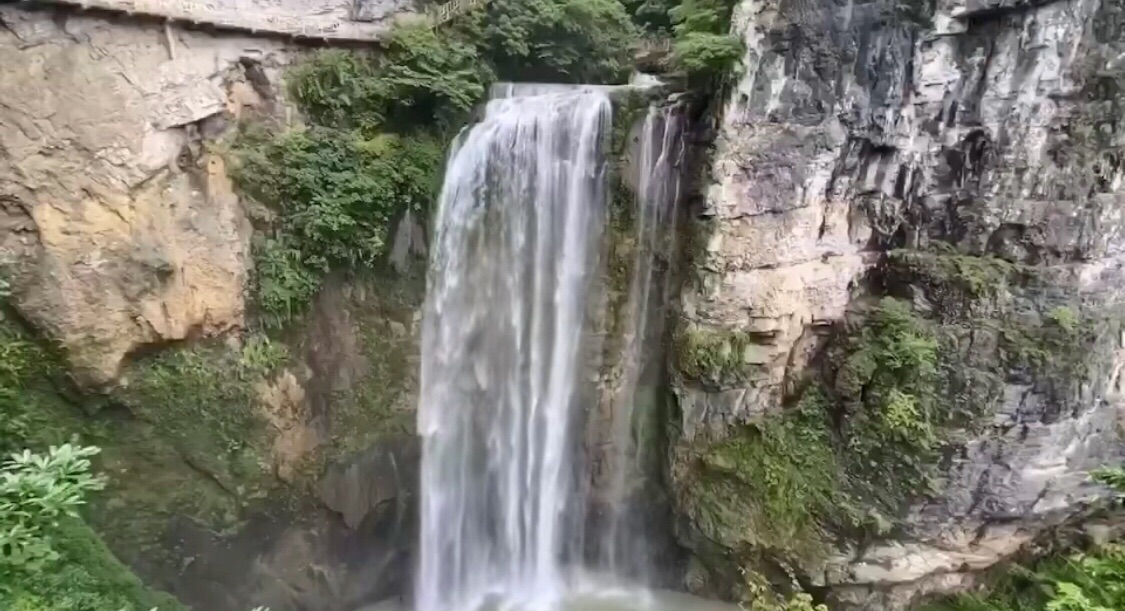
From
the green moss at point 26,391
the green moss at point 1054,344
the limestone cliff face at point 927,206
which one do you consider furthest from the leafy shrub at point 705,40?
the green moss at point 26,391

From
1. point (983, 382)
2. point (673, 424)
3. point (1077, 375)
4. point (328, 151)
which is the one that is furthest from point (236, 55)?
point (1077, 375)

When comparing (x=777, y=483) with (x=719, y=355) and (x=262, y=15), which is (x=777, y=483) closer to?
(x=719, y=355)

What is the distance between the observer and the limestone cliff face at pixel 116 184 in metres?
8.36

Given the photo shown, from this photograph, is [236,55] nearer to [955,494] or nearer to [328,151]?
[328,151]

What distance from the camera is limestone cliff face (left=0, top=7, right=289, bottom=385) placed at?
836 centimetres

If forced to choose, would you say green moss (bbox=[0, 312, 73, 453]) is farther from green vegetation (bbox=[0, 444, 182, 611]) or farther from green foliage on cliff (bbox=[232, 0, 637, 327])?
green foliage on cliff (bbox=[232, 0, 637, 327])

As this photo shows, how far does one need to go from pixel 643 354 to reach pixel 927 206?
14.7 feet

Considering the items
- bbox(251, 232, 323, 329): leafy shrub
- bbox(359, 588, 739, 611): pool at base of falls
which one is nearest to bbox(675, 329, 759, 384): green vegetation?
bbox(359, 588, 739, 611): pool at base of falls

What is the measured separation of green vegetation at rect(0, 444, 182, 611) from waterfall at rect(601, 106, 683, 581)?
6.56 metres

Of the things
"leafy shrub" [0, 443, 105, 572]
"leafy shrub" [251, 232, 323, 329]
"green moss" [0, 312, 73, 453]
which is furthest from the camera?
"leafy shrub" [251, 232, 323, 329]

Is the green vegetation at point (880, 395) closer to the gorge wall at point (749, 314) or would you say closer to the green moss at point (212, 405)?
the gorge wall at point (749, 314)

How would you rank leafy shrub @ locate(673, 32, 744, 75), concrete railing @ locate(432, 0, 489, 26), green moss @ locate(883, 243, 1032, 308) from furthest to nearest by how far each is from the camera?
concrete railing @ locate(432, 0, 489, 26), leafy shrub @ locate(673, 32, 744, 75), green moss @ locate(883, 243, 1032, 308)

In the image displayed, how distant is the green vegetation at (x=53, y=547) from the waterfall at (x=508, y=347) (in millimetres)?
4348

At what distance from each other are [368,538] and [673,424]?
4.91 m
